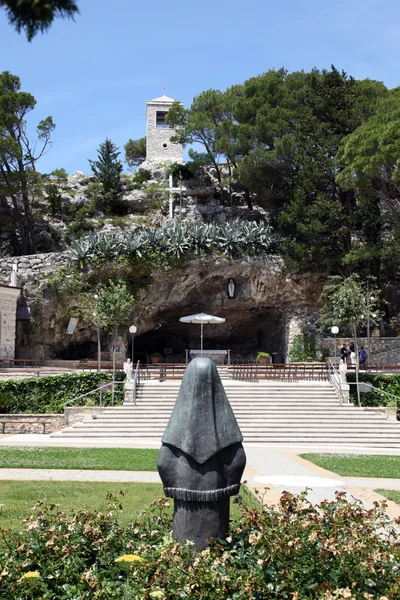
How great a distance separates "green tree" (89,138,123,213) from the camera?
4141 cm

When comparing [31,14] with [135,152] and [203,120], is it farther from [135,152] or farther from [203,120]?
[135,152]

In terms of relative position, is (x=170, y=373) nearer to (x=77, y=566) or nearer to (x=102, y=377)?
(x=102, y=377)

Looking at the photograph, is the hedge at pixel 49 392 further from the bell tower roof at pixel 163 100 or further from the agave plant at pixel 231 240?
the bell tower roof at pixel 163 100

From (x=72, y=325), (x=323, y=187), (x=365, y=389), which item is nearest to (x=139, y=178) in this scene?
(x=323, y=187)

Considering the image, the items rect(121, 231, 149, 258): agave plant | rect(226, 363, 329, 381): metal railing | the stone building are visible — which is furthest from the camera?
rect(121, 231, 149, 258): agave plant

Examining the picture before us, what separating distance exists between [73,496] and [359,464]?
6.81 metres

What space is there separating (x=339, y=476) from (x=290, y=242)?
21.9 m

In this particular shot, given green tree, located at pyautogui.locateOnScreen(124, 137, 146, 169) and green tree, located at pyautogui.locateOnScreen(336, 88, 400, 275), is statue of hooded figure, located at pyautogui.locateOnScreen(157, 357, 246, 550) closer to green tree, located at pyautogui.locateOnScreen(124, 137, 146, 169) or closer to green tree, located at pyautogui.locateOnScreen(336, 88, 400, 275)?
green tree, located at pyautogui.locateOnScreen(336, 88, 400, 275)

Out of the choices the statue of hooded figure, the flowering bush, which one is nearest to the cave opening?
the statue of hooded figure

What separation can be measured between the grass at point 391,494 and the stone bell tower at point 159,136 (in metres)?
43.4

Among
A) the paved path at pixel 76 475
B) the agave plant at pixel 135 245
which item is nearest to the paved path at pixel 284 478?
the paved path at pixel 76 475

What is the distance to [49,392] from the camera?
23.4 meters

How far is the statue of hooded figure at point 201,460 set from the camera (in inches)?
201

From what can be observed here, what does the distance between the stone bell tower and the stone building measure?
24.5m
